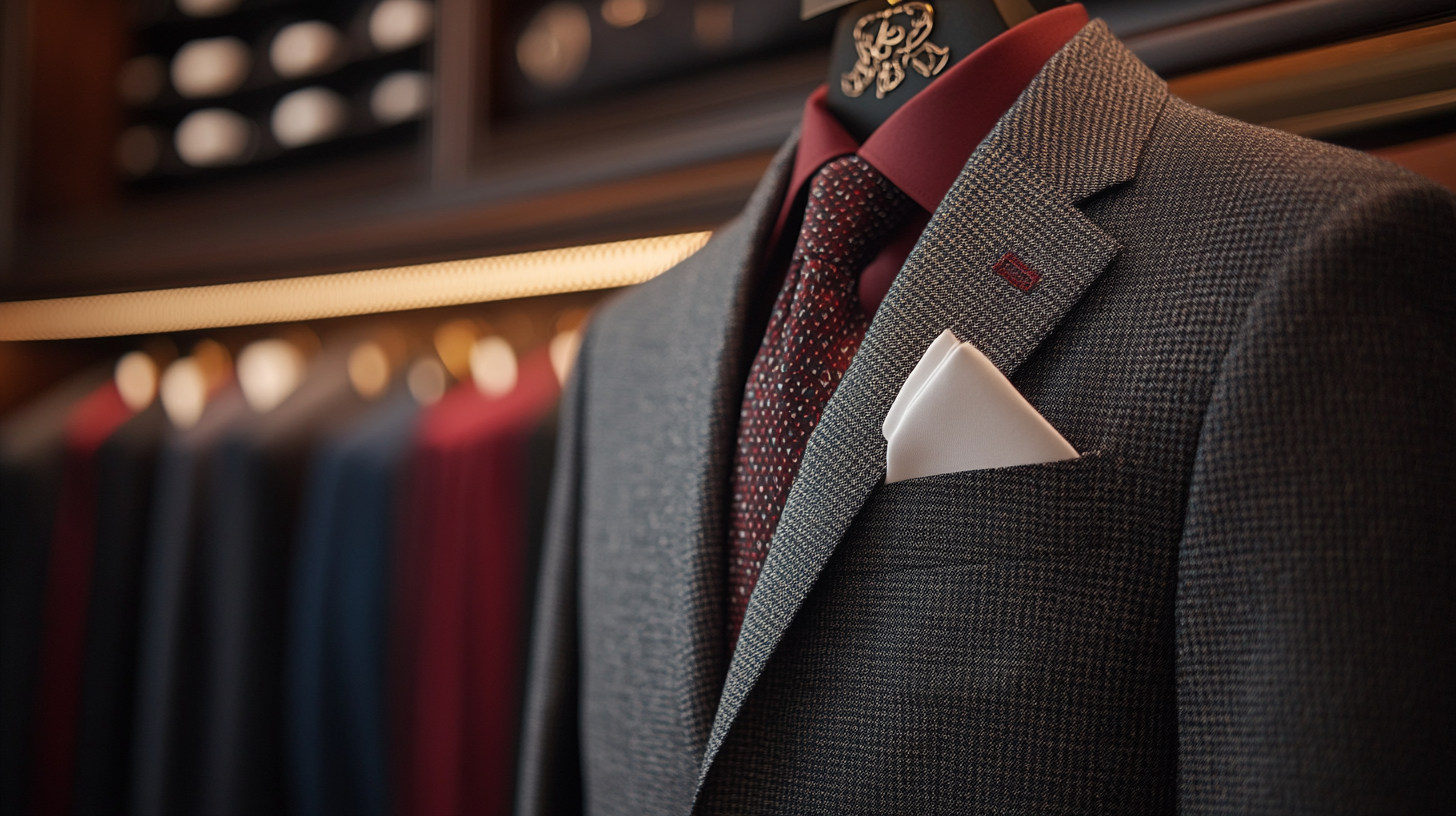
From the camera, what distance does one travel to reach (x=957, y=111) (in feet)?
1.92

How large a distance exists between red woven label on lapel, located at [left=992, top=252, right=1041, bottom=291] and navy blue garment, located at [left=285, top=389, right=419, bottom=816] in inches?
32.1

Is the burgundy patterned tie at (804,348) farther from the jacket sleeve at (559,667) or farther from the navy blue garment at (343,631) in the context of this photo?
the navy blue garment at (343,631)

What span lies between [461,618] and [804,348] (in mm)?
664

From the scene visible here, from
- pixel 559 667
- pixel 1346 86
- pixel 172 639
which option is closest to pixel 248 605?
pixel 172 639

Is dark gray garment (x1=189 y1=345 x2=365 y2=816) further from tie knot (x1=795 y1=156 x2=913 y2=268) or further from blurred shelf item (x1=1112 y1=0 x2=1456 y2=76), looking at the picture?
blurred shelf item (x1=1112 y1=0 x2=1456 y2=76)

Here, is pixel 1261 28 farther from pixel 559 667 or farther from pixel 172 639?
pixel 172 639

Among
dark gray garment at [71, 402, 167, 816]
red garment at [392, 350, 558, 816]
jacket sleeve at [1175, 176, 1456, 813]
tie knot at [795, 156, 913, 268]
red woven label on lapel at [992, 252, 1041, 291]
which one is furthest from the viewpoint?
dark gray garment at [71, 402, 167, 816]

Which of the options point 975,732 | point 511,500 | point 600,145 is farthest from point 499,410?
point 975,732

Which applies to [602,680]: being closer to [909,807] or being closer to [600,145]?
[909,807]

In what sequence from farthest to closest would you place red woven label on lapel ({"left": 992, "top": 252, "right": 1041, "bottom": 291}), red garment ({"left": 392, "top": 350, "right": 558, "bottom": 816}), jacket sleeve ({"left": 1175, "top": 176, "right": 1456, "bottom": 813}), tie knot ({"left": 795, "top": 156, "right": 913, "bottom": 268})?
red garment ({"left": 392, "top": 350, "right": 558, "bottom": 816})
tie knot ({"left": 795, "top": 156, "right": 913, "bottom": 268})
red woven label on lapel ({"left": 992, "top": 252, "right": 1041, "bottom": 291})
jacket sleeve ({"left": 1175, "top": 176, "right": 1456, "bottom": 813})

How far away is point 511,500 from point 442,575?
4.7 inches

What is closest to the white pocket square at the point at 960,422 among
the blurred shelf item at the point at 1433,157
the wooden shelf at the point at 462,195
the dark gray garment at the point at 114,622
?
the blurred shelf item at the point at 1433,157

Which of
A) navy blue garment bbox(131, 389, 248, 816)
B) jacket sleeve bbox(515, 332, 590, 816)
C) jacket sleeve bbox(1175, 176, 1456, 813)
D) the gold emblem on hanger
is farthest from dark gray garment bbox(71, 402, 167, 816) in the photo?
jacket sleeve bbox(1175, 176, 1456, 813)

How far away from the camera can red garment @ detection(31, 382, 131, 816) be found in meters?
1.20
